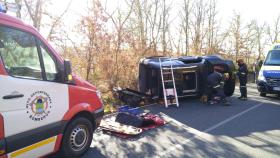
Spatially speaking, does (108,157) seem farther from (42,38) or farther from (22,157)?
(42,38)

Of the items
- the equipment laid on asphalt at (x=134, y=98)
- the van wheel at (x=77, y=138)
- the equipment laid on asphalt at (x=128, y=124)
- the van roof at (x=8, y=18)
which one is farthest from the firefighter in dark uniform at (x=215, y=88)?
the van roof at (x=8, y=18)

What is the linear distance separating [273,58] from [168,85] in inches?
231

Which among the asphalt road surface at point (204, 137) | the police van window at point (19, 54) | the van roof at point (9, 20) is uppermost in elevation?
the van roof at point (9, 20)

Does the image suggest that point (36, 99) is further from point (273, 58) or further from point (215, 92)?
point (273, 58)

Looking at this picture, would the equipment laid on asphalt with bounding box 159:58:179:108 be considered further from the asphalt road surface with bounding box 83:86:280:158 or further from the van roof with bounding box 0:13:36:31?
the van roof with bounding box 0:13:36:31

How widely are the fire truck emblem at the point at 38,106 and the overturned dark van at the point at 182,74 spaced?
6929 millimetres

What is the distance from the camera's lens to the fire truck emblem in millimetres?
4508

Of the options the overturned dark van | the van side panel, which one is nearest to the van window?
the overturned dark van

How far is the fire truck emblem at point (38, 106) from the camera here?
451 cm

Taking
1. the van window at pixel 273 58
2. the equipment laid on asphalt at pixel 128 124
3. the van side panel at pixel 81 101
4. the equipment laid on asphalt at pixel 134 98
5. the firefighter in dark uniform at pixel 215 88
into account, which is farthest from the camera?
the van window at pixel 273 58

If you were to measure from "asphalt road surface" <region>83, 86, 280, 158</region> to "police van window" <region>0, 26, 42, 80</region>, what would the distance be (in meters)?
2.12

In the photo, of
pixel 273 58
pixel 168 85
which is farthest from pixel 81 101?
pixel 273 58

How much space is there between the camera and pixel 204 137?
715cm

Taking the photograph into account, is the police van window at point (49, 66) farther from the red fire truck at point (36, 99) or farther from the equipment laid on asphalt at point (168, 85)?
the equipment laid on asphalt at point (168, 85)
